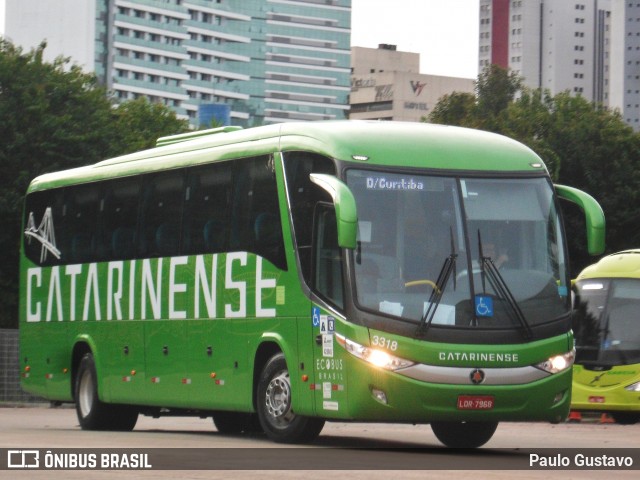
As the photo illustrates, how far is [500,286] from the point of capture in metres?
15.9

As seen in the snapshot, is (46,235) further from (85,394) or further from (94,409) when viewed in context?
(94,409)

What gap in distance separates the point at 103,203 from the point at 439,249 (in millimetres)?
7634

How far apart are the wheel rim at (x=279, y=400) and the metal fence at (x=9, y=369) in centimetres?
2112

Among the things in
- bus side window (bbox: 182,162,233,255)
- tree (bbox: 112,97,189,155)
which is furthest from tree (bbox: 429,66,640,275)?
bus side window (bbox: 182,162,233,255)

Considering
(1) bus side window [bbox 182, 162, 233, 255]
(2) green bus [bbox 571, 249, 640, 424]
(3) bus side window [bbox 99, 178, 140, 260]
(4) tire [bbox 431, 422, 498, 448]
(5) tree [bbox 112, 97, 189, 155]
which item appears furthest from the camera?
(5) tree [bbox 112, 97, 189, 155]

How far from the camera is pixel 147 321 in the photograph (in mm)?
20734

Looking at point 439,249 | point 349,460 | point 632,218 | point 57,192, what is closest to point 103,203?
point 57,192

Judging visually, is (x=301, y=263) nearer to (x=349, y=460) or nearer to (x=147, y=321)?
(x=349, y=460)

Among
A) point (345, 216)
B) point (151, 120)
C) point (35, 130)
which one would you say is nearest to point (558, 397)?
point (345, 216)

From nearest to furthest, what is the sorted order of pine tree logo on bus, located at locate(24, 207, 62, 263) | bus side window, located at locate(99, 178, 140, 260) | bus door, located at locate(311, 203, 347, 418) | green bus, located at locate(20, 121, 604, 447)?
green bus, located at locate(20, 121, 604, 447)
bus door, located at locate(311, 203, 347, 418)
bus side window, located at locate(99, 178, 140, 260)
pine tree logo on bus, located at locate(24, 207, 62, 263)

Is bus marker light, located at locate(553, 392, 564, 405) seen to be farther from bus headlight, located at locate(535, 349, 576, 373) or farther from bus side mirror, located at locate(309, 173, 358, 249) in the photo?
bus side mirror, located at locate(309, 173, 358, 249)

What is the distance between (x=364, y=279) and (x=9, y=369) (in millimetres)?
23400

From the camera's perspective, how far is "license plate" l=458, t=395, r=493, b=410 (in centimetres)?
1566

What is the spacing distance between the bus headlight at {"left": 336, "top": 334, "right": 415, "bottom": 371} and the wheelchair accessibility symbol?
850 mm
